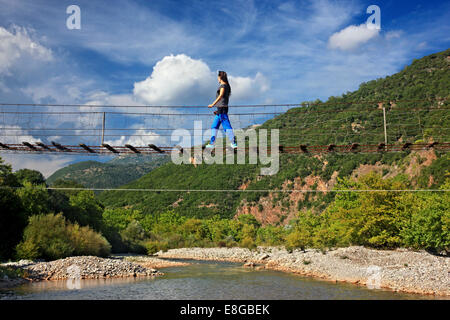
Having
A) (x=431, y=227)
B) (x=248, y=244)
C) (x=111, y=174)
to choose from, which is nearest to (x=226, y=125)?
(x=431, y=227)

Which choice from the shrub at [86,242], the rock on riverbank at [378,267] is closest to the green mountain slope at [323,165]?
the rock on riverbank at [378,267]

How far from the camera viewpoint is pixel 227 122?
9.68 meters

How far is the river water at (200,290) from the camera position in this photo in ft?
64.5

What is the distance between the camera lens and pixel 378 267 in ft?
89.0

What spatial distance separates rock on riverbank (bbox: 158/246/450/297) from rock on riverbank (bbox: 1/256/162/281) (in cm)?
1278

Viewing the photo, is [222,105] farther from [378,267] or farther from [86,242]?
[86,242]

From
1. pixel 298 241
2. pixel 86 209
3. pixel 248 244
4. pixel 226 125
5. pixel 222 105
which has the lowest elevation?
pixel 248 244

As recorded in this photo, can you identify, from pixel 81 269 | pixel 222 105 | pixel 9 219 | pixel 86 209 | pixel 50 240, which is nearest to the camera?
pixel 222 105

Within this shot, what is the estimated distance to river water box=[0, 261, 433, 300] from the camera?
19672 mm

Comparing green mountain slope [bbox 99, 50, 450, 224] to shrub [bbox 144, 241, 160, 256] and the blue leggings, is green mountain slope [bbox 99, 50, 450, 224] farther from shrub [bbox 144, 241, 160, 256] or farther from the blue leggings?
the blue leggings

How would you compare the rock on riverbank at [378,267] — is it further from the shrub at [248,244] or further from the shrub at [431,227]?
the shrub at [248,244]

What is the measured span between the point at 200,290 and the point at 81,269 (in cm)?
890

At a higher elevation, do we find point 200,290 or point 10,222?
point 10,222

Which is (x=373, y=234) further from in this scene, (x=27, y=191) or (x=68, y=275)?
(x=27, y=191)
